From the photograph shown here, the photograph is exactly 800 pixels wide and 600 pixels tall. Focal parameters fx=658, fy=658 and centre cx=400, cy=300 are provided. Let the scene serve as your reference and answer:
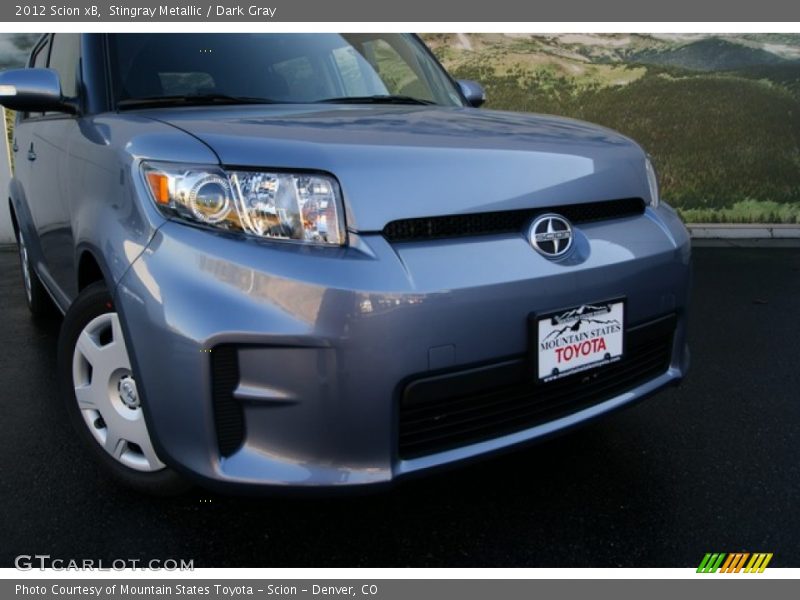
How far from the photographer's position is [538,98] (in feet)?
25.5

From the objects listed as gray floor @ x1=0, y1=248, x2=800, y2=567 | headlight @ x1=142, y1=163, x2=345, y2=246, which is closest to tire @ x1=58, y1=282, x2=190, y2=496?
gray floor @ x1=0, y1=248, x2=800, y2=567

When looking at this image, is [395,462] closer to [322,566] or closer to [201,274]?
[322,566]

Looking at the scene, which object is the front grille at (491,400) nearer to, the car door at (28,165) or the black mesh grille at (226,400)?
the black mesh grille at (226,400)

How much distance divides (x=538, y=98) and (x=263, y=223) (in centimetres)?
700

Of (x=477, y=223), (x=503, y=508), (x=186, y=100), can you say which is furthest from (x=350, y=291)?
(x=186, y=100)

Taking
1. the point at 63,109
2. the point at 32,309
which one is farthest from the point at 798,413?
the point at 32,309

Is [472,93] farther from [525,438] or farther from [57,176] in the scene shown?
[525,438]

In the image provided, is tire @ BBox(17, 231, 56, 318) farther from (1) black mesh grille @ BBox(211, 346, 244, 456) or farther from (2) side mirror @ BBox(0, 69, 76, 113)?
(1) black mesh grille @ BBox(211, 346, 244, 456)

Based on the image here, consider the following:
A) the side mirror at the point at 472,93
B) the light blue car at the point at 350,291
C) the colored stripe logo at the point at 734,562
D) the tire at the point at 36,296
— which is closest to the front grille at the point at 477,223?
the light blue car at the point at 350,291

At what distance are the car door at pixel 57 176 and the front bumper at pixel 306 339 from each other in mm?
809

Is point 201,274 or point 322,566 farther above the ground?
point 201,274

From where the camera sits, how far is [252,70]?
7.42 ft

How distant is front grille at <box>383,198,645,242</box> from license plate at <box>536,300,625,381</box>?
24 centimetres

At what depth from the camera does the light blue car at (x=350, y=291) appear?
1.38 m
